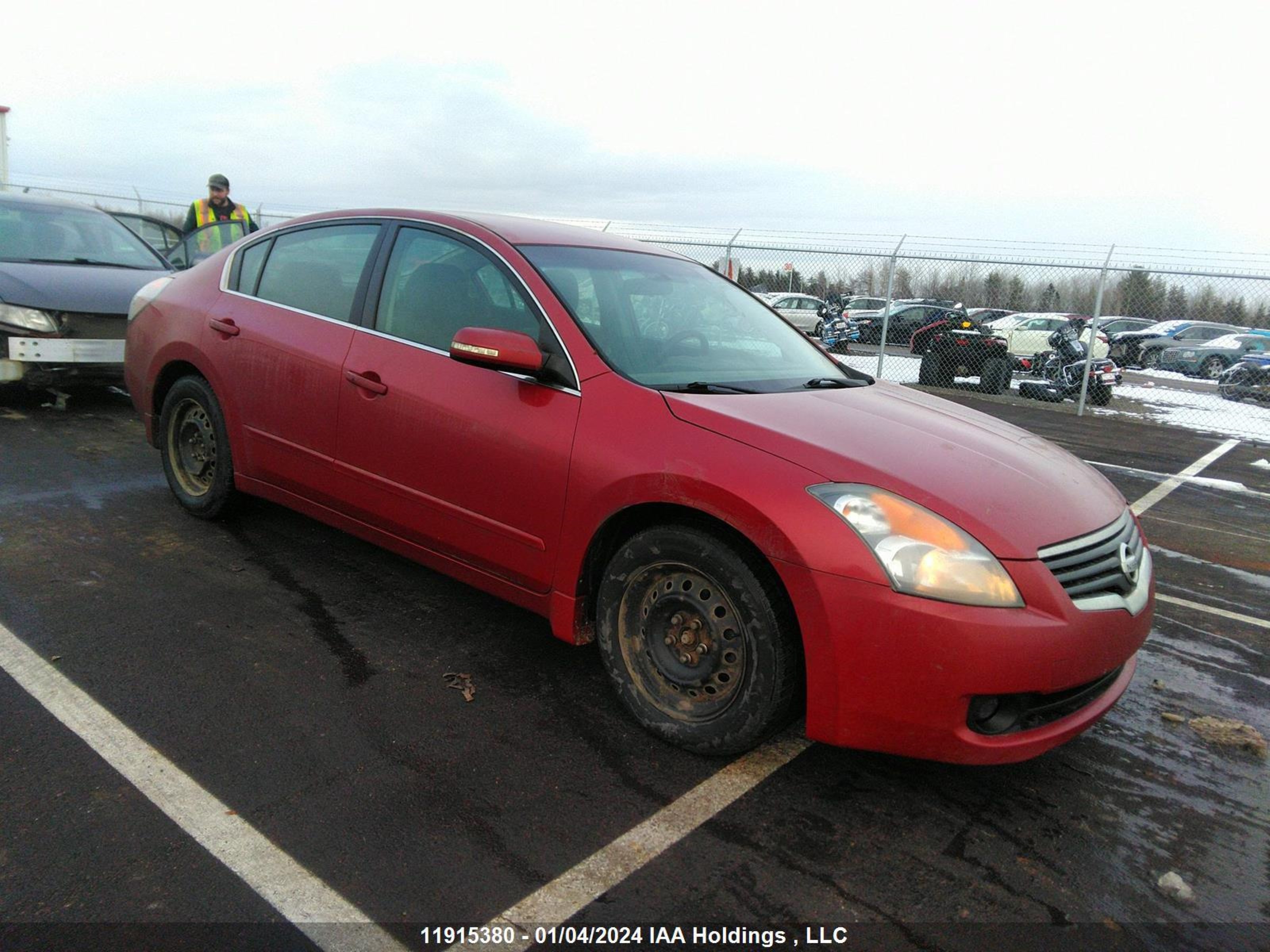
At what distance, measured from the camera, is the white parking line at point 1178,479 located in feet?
22.8

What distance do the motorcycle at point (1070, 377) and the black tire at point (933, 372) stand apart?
1213 mm

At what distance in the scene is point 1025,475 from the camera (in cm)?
284

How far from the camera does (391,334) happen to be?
11.8 feet

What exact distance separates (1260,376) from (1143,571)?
52.6 ft

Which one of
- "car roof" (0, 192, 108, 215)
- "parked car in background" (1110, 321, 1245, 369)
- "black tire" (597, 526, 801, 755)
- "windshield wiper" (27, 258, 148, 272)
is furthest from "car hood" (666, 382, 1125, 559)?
"parked car in background" (1110, 321, 1245, 369)

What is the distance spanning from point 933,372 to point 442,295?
42.2 feet

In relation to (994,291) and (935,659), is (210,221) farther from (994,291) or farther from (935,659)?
(994,291)

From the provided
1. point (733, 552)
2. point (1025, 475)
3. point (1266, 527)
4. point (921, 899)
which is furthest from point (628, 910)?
point (1266, 527)

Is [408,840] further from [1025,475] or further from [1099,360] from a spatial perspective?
[1099,360]

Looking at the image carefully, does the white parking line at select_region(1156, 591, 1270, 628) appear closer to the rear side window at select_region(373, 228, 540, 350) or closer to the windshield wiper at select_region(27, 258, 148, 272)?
the rear side window at select_region(373, 228, 540, 350)

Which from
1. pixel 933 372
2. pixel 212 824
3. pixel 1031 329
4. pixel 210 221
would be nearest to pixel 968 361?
pixel 933 372

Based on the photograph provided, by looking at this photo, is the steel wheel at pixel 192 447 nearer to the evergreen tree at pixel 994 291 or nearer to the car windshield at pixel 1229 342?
the evergreen tree at pixel 994 291

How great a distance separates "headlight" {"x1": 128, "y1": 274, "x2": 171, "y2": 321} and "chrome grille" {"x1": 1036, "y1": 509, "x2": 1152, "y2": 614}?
4541 mm

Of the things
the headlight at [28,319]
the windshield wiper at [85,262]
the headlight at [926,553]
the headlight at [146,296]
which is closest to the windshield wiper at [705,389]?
the headlight at [926,553]
